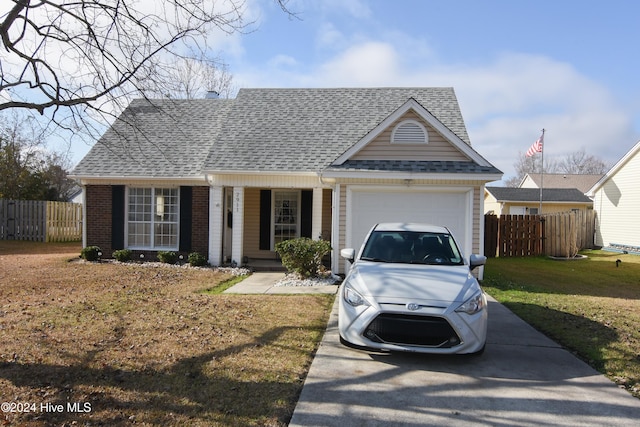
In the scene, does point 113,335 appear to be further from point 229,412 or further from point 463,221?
point 463,221

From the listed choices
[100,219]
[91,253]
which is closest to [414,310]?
[91,253]

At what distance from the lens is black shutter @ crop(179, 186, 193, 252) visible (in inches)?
543

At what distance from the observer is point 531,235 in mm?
18500

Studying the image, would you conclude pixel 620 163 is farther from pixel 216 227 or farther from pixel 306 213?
pixel 216 227

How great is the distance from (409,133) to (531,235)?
32.9 ft

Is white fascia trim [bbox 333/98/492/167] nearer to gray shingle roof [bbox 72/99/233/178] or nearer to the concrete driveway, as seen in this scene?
gray shingle roof [bbox 72/99/233/178]

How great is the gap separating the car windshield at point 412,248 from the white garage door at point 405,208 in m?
4.28

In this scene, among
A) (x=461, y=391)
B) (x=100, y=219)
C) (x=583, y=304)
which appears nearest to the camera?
(x=461, y=391)

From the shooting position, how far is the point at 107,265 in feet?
43.0

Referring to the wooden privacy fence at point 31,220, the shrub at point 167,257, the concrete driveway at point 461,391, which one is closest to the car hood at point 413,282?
the concrete driveway at point 461,391

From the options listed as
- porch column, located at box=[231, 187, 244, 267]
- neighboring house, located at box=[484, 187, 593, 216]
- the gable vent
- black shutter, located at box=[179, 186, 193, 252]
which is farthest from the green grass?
neighboring house, located at box=[484, 187, 593, 216]

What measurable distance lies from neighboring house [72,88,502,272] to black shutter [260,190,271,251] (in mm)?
35

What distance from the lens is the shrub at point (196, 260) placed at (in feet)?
43.3

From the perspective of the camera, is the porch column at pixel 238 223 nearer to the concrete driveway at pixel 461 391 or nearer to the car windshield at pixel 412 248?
the car windshield at pixel 412 248
